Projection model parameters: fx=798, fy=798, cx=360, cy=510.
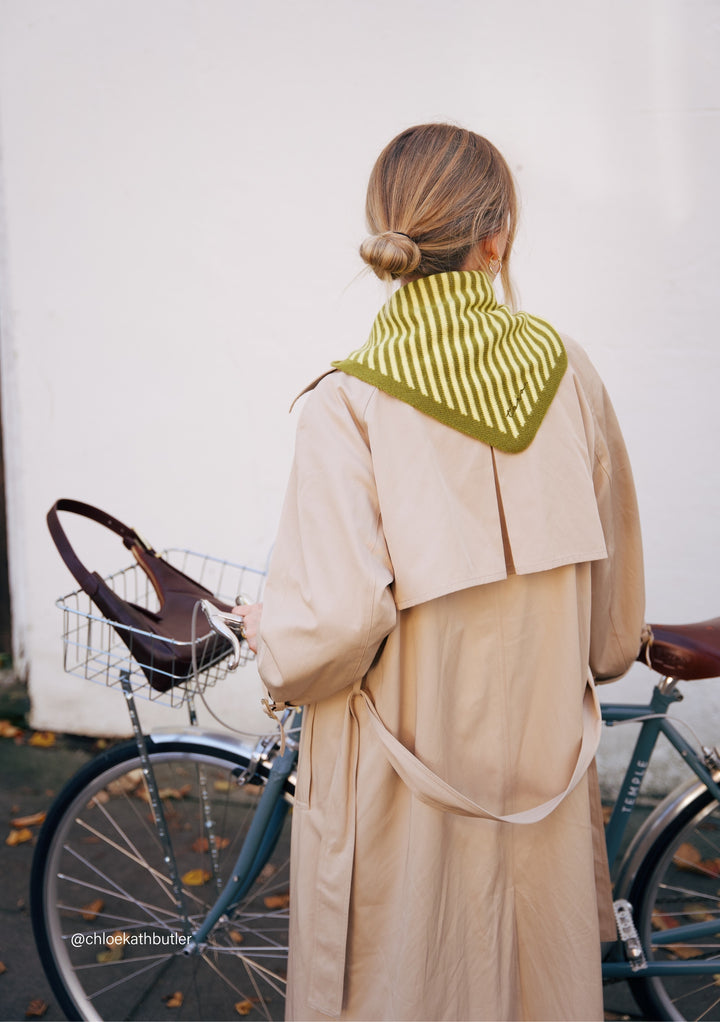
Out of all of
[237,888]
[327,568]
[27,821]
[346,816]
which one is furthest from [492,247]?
[27,821]

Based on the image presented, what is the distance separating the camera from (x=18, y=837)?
2975 millimetres

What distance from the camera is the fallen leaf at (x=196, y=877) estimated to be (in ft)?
8.97

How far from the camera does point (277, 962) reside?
2.45 metres

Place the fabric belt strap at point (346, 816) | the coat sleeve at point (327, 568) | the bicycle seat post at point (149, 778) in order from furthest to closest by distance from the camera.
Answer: the bicycle seat post at point (149, 778), the fabric belt strap at point (346, 816), the coat sleeve at point (327, 568)

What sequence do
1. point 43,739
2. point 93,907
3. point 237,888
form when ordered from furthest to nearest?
1. point 43,739
2. point 93,907
3. point 237,888

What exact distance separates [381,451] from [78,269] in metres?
2.40

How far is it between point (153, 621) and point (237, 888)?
2.28 feet

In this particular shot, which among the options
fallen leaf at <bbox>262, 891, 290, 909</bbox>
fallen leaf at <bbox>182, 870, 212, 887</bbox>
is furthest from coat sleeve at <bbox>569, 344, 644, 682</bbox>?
fallen leaf at <bbox>182, 870, 212, 887</bbox>

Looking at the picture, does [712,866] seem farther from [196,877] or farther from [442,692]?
[442,692]

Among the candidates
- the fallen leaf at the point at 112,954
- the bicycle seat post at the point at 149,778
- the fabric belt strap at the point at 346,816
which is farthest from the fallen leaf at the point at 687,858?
the fallen leaf at the point at 112,954

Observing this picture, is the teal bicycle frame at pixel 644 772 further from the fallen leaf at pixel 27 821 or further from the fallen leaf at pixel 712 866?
the fallen leaf at pixel 27 821

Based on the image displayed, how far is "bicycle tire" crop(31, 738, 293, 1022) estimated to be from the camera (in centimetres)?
199

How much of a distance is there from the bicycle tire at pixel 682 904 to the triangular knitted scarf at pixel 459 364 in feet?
3.86

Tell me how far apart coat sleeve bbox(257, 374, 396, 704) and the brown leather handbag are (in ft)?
1.17
